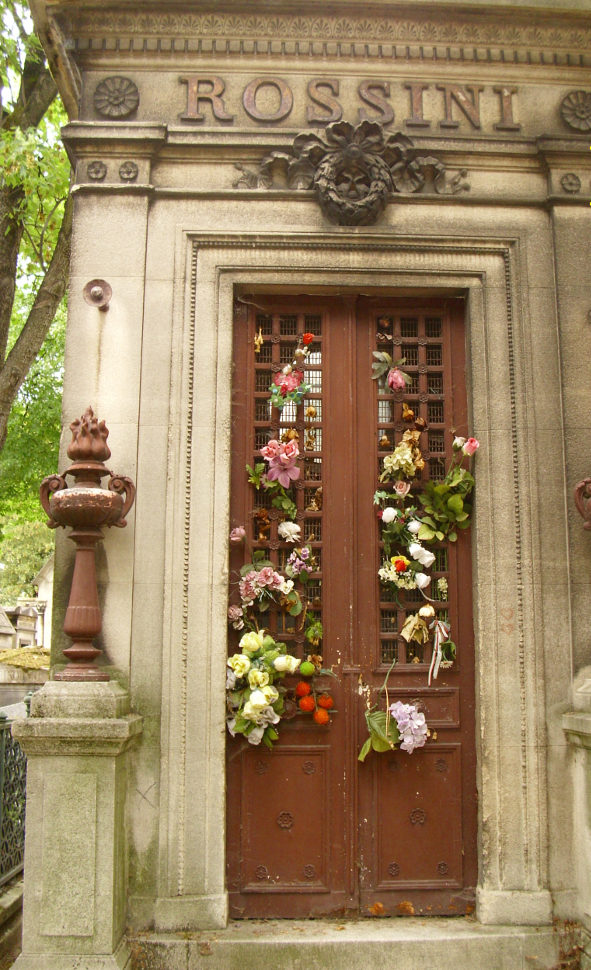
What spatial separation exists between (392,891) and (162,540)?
120 inches

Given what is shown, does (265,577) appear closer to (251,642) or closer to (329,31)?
(251,642)

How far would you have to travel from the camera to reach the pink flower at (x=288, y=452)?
609cm

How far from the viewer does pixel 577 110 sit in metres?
6.56

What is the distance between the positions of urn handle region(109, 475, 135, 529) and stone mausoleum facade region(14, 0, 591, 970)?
0.23 meters

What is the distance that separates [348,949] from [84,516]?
3403mm

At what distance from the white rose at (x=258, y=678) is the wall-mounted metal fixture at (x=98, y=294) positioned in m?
2.95

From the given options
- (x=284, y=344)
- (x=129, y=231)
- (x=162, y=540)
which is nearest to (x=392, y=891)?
(x=162, y=540)

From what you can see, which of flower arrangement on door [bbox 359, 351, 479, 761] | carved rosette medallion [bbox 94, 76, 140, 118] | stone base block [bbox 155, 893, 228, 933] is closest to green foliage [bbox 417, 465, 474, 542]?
flower arrangement on door [bbox 359, 351, 479, 761]

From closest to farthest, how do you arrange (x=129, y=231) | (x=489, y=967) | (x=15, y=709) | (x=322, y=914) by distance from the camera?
(x=489, y=967) → (x=322, y=914) → (x=129, y=231) → (x=15, y=709)

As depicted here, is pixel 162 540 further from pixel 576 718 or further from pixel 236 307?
pixel 576 718

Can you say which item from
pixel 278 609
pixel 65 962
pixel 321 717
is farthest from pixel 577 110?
pixel 65 962

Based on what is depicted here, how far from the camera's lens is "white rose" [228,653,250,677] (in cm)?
571

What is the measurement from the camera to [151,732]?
18.7 ft

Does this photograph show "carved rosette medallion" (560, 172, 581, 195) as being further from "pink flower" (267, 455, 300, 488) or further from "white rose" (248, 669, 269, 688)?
"white rose" (248, 669, 269, 688)
